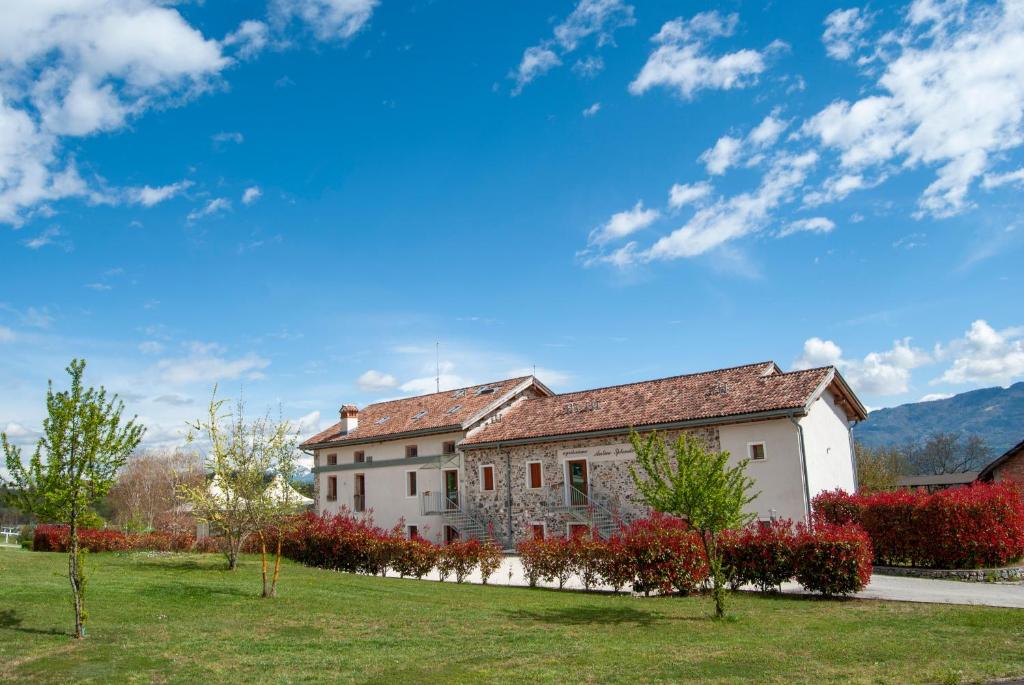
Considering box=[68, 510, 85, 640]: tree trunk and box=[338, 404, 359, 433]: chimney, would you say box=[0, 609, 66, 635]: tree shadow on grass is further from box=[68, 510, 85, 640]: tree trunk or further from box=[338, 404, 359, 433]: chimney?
box=[338, 404, 359, 433]: chimney

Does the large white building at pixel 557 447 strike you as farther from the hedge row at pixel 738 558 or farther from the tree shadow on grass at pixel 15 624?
the tree shadow on grass at pixel 15 624

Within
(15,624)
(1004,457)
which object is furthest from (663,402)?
(15,624)

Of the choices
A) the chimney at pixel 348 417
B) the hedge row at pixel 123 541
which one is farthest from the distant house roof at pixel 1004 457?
the hedge row at pixel 123 541

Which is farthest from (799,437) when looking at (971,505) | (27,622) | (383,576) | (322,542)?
(27,622)

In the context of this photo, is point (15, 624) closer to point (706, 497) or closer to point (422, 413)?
point (706, 497)

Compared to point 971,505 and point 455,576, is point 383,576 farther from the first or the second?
point 971,505

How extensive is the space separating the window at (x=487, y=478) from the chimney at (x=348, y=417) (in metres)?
9.09

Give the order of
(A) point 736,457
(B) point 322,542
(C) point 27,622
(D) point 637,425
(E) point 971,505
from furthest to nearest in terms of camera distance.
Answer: (D) point 637,425, (A) point 736,457, (B) point 322,542, (E) point 971,505, (C) point 27,622

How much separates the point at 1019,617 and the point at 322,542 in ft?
52.5

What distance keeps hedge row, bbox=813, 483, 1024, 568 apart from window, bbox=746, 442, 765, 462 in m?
3.64

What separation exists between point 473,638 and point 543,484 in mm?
17668

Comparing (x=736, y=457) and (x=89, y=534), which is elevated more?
(x=736, y=457)

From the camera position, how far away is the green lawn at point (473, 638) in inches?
322

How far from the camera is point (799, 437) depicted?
859 inches
